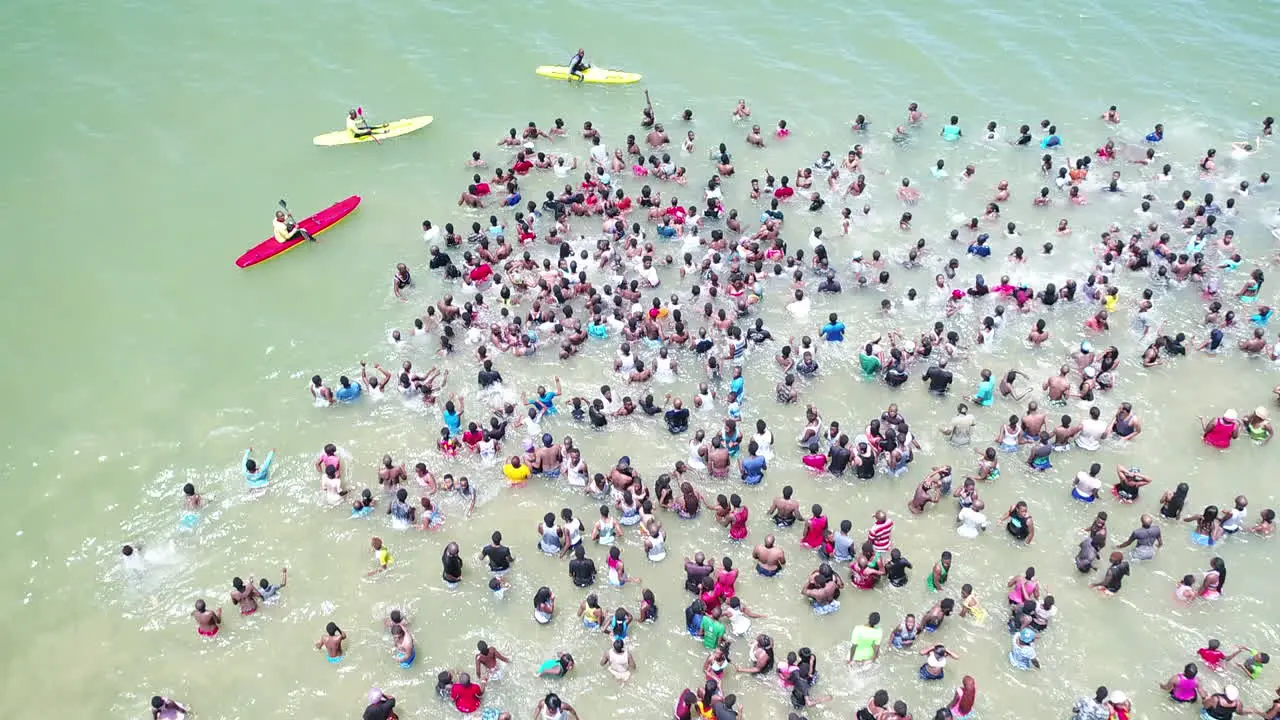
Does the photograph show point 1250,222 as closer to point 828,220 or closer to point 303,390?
point 828,220

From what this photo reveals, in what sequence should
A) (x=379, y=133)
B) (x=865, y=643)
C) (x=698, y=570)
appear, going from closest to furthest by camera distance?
(x=865, y=643) < (x=698, y=570) < (x=379, y=133)

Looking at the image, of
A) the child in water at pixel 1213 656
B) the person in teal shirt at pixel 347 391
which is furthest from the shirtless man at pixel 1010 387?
the person in teal shirt at pixel 347 391

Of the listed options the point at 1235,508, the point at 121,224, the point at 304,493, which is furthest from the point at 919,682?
the point at 121,224

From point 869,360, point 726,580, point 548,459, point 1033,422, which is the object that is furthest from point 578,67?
point 726,580

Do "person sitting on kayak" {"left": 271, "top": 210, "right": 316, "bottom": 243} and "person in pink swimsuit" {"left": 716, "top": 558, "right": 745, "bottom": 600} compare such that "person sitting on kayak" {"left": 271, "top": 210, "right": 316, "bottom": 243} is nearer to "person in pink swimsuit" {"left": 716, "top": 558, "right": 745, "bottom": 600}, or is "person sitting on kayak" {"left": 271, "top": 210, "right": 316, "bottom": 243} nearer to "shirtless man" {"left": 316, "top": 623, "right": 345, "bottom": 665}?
"shirtless man" {"left": 316, "top": 623, "right": 345, "bottom": 665}

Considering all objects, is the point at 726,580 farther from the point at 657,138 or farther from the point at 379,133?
the point at 379,133

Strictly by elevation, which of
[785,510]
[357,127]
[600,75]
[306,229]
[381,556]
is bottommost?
[381,556]

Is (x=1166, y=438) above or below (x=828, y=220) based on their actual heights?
below

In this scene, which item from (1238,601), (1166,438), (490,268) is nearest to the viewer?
(1238,601)
